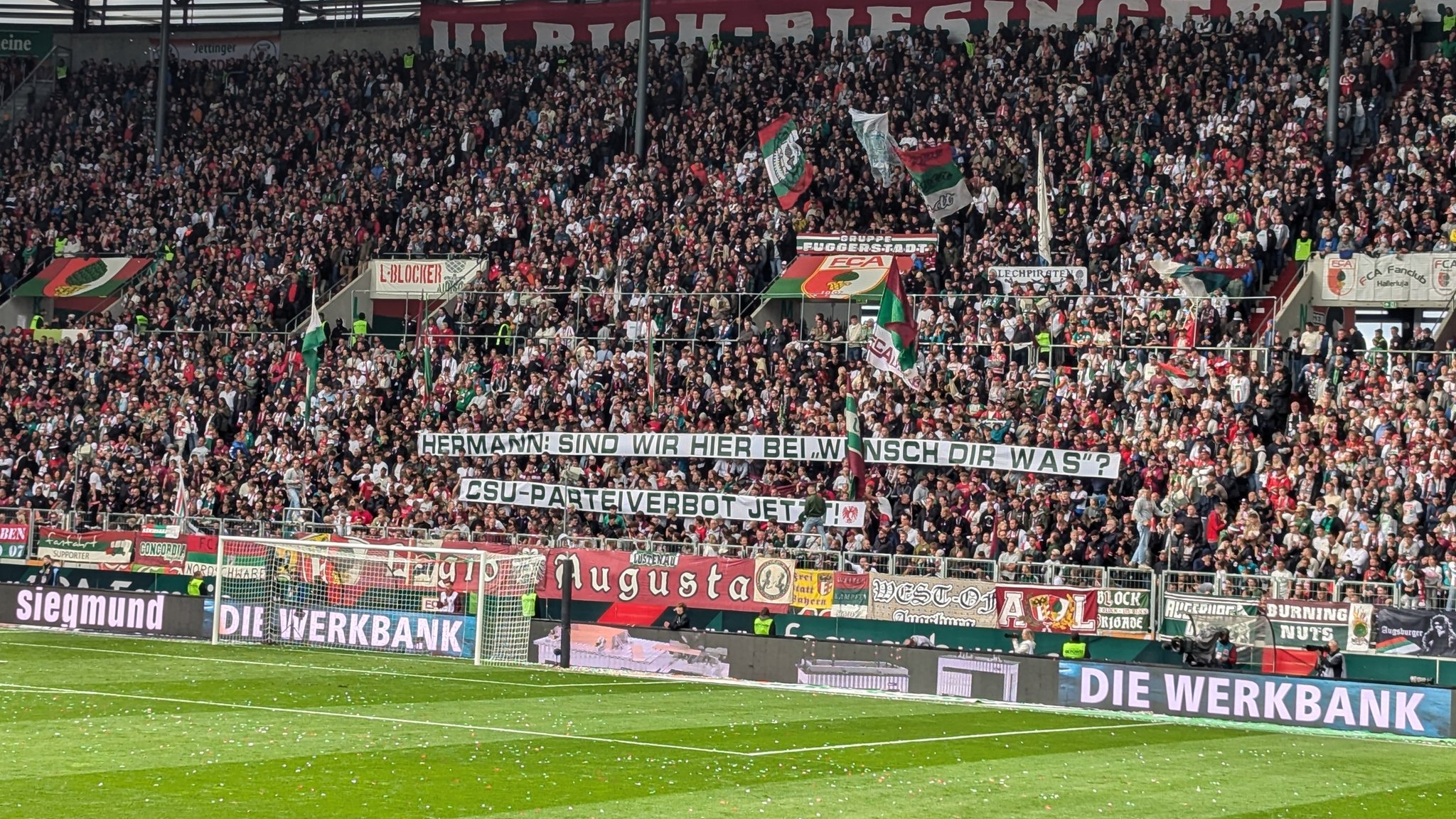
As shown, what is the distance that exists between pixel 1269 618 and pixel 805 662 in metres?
6.65

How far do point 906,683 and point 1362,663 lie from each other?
654 cm

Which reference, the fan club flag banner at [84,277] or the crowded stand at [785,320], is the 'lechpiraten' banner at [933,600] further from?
the fan club flag banner at [84,277]

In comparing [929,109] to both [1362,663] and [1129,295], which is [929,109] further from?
[1362,663]

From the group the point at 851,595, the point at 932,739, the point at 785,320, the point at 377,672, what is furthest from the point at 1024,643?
the point at 785,320

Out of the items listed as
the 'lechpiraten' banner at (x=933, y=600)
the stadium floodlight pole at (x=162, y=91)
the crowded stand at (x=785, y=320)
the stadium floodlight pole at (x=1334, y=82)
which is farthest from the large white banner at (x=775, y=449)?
the stadium floodlight pole at (x=162, y=91)

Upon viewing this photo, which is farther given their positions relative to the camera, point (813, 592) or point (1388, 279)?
point (1388, 279)

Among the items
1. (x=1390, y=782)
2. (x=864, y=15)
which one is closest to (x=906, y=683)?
(x=1390, y=782)

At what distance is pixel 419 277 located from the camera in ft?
143

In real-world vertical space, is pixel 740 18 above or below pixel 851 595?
above

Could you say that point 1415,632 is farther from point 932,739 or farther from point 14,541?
point 14,541

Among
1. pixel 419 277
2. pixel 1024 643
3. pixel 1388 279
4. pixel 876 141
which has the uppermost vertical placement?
pixel 876 141

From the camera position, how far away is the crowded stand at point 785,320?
98.9 ft

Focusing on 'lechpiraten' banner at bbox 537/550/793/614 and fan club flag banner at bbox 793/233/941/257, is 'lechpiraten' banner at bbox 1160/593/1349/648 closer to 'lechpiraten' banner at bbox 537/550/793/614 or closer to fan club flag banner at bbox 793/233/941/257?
'lechpiraten' banner at bbox 537/550/793/614

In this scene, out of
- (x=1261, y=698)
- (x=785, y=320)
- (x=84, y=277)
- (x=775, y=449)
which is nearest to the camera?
(x=1261, y=698)
